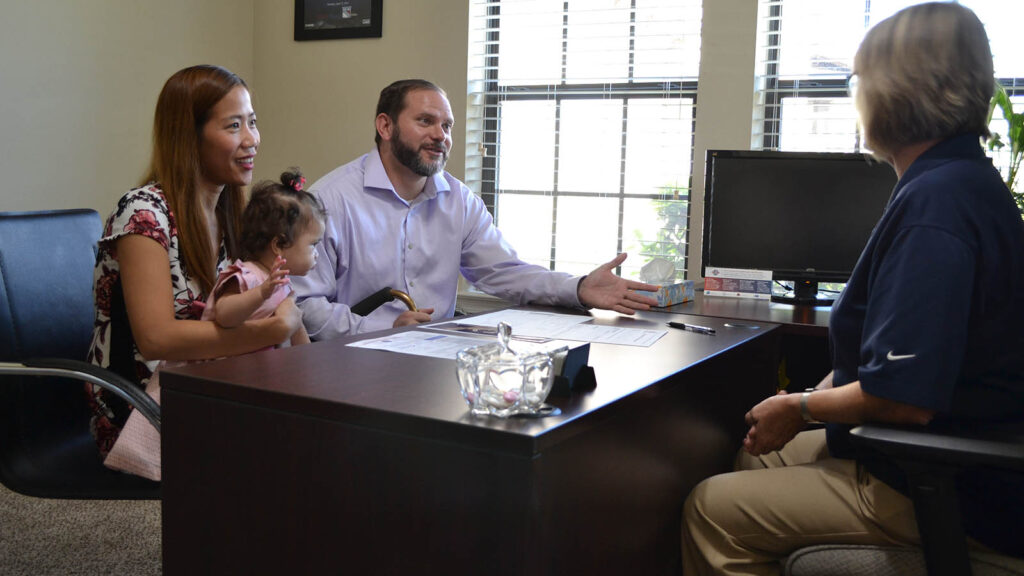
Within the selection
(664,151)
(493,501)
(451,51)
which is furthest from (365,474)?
(451,51)

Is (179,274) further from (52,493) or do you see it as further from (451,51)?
(451,51)

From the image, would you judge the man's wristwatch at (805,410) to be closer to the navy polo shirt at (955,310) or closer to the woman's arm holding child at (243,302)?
the navy polo shirt at (955,310)

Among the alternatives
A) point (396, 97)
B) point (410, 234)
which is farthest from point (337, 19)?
point (410, 234)

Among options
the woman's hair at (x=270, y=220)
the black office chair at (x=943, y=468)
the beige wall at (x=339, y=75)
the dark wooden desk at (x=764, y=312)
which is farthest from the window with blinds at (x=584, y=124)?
the black office chair at (x=943, y=468)

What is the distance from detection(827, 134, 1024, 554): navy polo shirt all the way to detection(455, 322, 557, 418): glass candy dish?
450 millimetres

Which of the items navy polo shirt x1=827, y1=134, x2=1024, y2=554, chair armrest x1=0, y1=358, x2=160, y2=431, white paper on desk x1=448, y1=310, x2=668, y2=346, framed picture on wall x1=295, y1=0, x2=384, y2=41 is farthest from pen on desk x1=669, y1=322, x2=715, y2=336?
framed picture on wall x1=295, y1=0, x2=384, y2=41

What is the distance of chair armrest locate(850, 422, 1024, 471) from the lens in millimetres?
1038

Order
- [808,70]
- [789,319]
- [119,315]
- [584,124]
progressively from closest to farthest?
1. [119,315]
2. [789,319]
3. [808,70]
4. [584,124]

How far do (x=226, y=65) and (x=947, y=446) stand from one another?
365 centimetres

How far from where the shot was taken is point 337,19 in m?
3.93

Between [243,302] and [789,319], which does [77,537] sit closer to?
[243,302]

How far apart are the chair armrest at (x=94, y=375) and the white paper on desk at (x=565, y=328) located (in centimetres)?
66

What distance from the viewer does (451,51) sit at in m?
3.74

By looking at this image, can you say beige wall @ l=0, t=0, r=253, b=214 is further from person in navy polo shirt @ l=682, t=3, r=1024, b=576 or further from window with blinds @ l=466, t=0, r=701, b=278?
person in navy polo shirt @ l=682, t=3, r=1024, b=576
